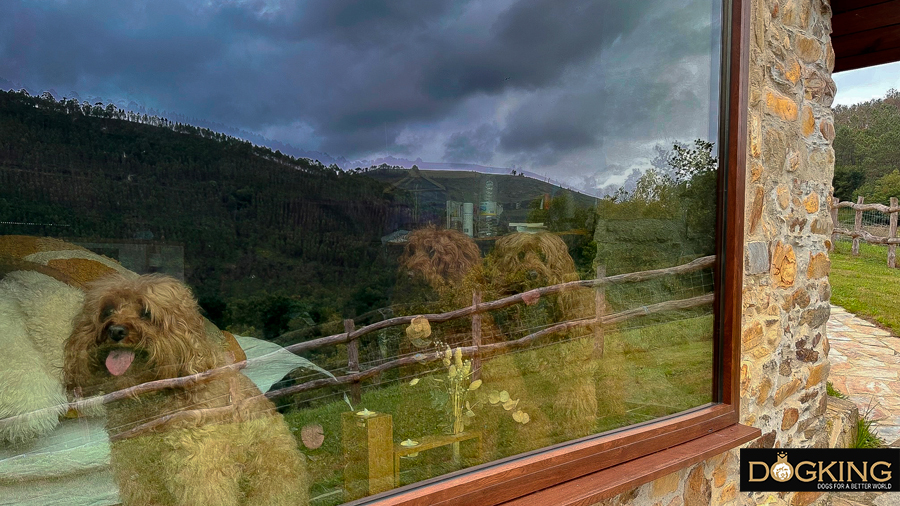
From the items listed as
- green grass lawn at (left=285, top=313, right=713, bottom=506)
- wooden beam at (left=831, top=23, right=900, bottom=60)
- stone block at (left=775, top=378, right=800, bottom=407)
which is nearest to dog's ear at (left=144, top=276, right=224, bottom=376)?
green grass lawn at (left=285, top=313, right=713, bottom=506)

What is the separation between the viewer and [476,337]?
1.81 meters

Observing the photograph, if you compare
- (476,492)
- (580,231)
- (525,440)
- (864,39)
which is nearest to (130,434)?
(476,492)

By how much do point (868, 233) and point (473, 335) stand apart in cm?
947

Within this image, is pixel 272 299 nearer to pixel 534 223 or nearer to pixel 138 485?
pixel 138 485

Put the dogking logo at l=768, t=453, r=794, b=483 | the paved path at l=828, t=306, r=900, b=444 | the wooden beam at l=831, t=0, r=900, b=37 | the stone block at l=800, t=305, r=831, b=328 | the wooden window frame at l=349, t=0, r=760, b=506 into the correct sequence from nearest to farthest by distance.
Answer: the wooden window frame at l=349, t=0, r=760, b=506 < the dogking logo at l=768, t=453, r=794, b=483 < the stone block at l=800, t=305, r=831, b=328 < the wooden beam at l=831, t=0, r=900, b=37 < the paved path at l=828, t=306, r=900, b=444

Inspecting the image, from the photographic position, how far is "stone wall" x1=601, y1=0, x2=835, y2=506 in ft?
7.82

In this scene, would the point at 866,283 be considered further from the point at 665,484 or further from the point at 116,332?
the point at 116,332

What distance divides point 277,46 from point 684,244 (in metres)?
1.80

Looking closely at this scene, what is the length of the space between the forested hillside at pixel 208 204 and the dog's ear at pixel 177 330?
Answer: 0.04 m

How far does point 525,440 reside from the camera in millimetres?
1831

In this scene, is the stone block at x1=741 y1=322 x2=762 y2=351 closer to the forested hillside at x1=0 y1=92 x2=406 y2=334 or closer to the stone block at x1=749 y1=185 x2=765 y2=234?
the stone block at x1=749 y1=185 x2=765 y2=234

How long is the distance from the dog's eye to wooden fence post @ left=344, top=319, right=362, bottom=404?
0.54 m

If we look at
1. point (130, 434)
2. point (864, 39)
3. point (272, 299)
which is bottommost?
point (130, 434)

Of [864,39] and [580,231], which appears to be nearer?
[580,231]
